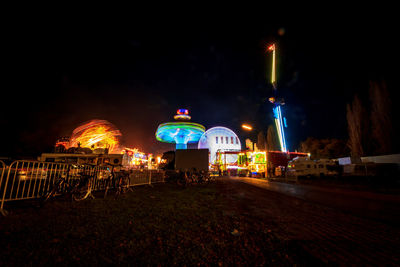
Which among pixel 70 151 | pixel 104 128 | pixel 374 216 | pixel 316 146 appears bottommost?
pixel 374 216

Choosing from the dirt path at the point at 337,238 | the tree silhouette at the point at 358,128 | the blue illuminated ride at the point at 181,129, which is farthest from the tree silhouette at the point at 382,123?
the blue illuminated ride at the point at 181,129

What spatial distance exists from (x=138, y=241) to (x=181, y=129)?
55.5m

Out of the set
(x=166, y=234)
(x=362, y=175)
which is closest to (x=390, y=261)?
(x=166, y=234)

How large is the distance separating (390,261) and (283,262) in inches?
55.6

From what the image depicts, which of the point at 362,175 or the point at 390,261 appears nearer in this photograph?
the point at 390,261

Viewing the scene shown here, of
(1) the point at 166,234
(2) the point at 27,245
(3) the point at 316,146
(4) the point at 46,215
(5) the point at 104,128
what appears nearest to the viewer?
(2) the point at 27,245

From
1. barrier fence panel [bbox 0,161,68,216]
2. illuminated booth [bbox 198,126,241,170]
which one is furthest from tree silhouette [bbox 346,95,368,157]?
barrier fence panel [bbox 0,161,68,216]

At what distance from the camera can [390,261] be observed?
2.02 m

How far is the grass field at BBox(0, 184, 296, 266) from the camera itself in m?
1.94

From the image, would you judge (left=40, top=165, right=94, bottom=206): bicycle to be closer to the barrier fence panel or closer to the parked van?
the barrier fence panel

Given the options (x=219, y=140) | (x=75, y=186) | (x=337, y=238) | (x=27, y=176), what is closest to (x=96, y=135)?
(x=219, y=140)

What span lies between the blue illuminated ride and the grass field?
52.1 m

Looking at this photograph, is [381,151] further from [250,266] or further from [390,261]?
[250,266]

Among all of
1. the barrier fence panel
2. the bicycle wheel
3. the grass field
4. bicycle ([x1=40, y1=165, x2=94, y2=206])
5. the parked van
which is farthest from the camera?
the parked van
